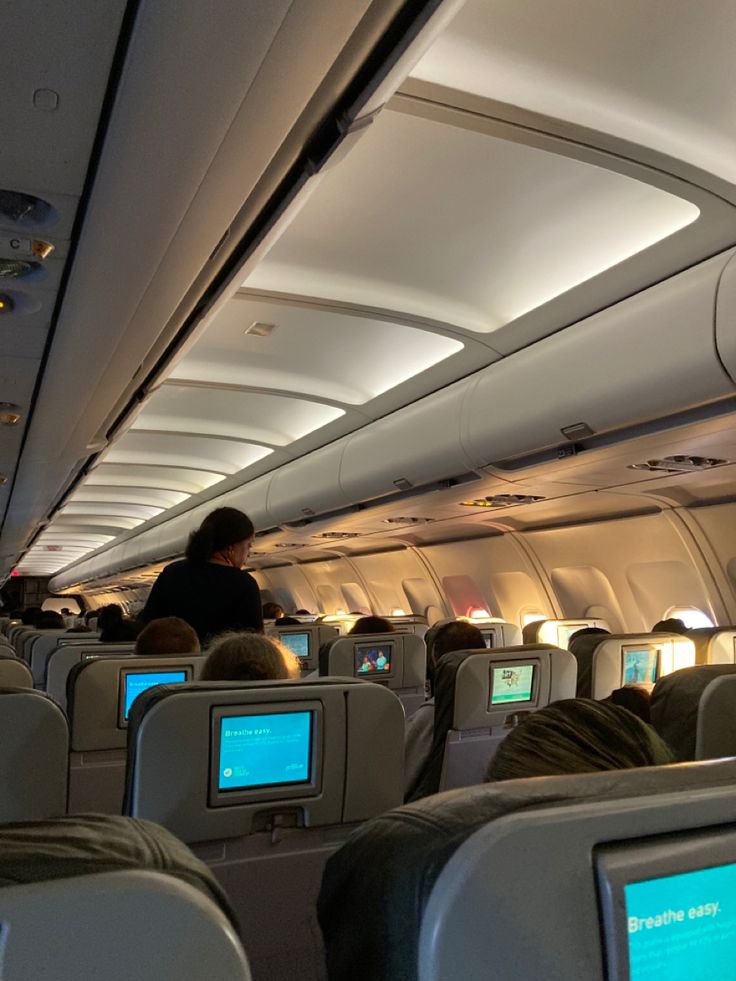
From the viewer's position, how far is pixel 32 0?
168cm

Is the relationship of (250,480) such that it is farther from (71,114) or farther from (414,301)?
(71,114)

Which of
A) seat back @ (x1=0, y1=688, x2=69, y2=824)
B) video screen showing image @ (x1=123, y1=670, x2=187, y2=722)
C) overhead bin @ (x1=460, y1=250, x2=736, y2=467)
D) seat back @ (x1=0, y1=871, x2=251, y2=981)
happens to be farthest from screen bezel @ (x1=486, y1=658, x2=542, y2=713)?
seat back @ (x1=0, y1=871, x2=251, y2=981)

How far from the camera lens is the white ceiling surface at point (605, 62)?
2.84m

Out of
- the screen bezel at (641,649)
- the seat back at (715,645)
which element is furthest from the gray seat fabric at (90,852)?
the seat back at (715,645)

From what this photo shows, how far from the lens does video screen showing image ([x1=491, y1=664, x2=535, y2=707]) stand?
4375 mm

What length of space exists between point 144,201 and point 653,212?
100 inches

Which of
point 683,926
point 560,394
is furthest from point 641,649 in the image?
point 683,926

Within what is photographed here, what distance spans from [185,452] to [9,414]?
5.23m

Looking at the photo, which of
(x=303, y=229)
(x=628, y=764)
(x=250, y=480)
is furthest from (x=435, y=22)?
(x=250, y=480)

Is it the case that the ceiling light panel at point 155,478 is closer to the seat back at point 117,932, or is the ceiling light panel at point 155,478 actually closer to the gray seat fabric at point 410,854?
the gray seat fabric at point 410,854

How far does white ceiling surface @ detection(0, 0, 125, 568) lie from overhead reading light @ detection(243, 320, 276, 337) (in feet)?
8.77

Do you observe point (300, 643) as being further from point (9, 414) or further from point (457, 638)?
point (9, 414)

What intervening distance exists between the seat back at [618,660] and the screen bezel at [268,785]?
3237 millimetres

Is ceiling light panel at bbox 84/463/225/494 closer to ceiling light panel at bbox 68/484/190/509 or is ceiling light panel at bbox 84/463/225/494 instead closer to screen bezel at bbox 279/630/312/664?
ceiling light panel at bbox 68/484/190/509
